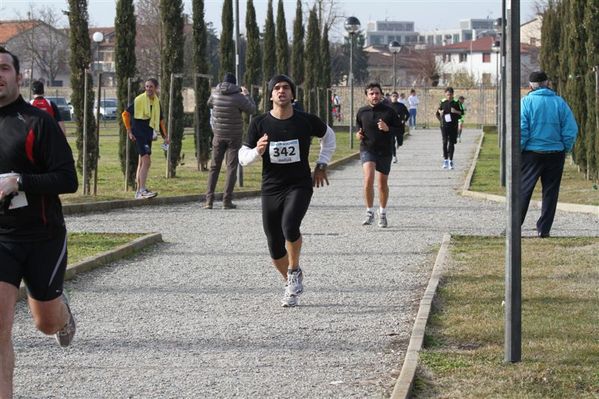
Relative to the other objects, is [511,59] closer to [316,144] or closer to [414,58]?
[316,144]

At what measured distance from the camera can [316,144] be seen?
149ft

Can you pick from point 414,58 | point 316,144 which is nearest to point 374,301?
point 316,144

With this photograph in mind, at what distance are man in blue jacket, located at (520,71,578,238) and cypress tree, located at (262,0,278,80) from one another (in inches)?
1140

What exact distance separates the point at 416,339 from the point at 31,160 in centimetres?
309

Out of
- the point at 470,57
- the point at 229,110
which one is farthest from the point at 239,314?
the point at 470,57

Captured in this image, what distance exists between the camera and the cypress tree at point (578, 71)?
84.5 ft

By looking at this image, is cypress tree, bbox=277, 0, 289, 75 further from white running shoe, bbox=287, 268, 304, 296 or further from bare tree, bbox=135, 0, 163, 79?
white running shoe, bbox=287, 268, 304, 296

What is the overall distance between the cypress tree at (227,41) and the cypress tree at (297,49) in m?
15.3

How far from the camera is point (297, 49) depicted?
162ft

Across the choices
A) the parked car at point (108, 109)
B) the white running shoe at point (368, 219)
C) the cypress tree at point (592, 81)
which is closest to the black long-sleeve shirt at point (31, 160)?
the white running shoe at point (368, 219)

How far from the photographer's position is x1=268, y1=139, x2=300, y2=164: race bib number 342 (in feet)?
34.9

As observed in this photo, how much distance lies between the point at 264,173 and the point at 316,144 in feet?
113

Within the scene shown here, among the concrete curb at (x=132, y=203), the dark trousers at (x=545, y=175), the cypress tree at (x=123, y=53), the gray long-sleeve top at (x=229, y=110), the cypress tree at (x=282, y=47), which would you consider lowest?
the concrete curb at (x=132, y=203)

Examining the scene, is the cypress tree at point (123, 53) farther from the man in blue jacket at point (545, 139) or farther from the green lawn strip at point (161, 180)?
the man in blue jacket at point (545, 139)
